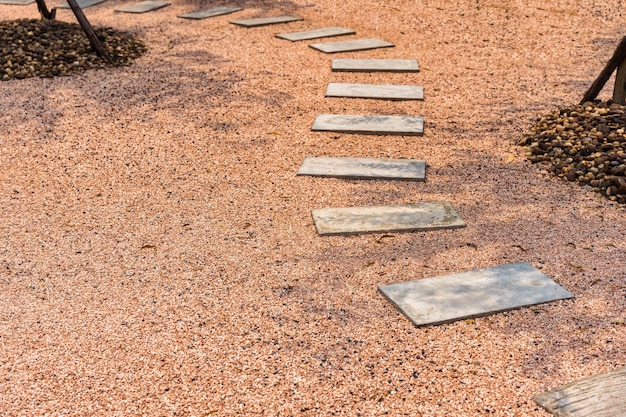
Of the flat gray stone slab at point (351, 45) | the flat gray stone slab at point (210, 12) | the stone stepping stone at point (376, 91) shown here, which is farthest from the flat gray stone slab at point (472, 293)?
the flat gray stone slab at point (210, 12)

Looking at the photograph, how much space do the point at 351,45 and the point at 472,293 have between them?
574 cm

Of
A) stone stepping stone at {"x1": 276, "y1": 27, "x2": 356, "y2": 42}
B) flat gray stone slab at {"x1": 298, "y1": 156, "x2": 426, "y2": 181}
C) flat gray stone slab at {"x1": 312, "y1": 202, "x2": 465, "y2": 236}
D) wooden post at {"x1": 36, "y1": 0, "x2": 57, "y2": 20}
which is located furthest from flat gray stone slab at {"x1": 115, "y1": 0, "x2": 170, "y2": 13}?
flat gray stone slab at {"x1": 312, "y1": 202, "x2": 465, "y2": 236}

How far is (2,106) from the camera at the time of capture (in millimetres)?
6832

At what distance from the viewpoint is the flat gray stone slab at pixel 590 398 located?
2.79 metres

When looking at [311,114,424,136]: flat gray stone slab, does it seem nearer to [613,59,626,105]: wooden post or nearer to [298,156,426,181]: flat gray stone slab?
[298,156,426,181]: flat gray stone slab

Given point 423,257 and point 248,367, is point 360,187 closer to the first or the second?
point 423,257

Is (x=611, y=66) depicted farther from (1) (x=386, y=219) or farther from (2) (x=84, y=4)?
(2) (x=84, y=4)

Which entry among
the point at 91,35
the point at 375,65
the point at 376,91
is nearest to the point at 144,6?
the point at 91,35

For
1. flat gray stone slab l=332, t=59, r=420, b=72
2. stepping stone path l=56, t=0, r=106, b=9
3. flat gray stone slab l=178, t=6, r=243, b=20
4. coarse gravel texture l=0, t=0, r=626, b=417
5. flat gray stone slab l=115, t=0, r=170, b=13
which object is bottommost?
coarse gravel texture l=0, t=0, r=626, b=417

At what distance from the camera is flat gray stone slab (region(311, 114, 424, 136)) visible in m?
6.28

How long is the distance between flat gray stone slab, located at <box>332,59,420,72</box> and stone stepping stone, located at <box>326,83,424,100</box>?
54 cm

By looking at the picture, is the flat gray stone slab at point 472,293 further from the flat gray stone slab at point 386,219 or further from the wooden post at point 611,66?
the wooden post at point 611,66

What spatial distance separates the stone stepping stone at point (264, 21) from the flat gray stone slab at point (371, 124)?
3.73m

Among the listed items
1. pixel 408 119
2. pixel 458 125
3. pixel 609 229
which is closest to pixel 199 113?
pixel 408 119
